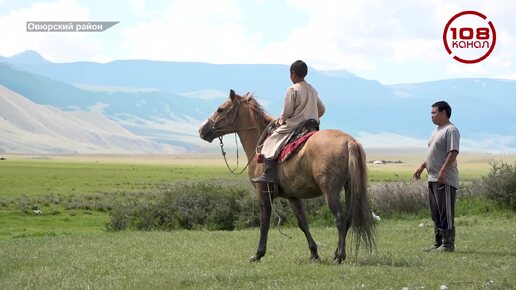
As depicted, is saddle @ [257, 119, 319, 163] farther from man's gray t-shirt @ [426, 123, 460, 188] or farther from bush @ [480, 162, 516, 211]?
bush @ [480, 162, 516, 211]

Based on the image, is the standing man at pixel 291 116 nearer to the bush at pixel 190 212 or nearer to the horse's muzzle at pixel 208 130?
the horse's muzzle at pixel 208 130

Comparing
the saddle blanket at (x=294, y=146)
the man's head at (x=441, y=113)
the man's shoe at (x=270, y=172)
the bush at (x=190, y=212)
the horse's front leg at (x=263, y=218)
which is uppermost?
the man's head at (x=441, y=113)

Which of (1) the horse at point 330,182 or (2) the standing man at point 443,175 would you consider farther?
(2) the standing man at point 443,175

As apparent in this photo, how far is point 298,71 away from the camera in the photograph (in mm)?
13516

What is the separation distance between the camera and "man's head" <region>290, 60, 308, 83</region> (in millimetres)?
13505

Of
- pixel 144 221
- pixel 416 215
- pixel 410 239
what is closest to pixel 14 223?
pixel 144 221

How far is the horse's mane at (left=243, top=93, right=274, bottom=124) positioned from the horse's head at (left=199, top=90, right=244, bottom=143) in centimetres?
11

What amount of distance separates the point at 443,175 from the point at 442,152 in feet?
1.47

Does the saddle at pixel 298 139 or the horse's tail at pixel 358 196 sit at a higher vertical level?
the saddle at pixel 298 139

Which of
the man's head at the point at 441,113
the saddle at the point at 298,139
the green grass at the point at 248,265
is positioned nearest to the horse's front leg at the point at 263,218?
the green grass at the point at 248,265

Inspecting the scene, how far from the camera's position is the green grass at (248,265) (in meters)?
10.6

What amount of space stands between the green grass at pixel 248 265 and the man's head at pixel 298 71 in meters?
2.98

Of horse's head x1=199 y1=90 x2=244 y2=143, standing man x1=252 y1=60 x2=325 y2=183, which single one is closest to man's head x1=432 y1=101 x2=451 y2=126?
standing man x1=252 y1=60 x2=325 y2=183

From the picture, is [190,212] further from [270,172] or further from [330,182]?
[330,182]
